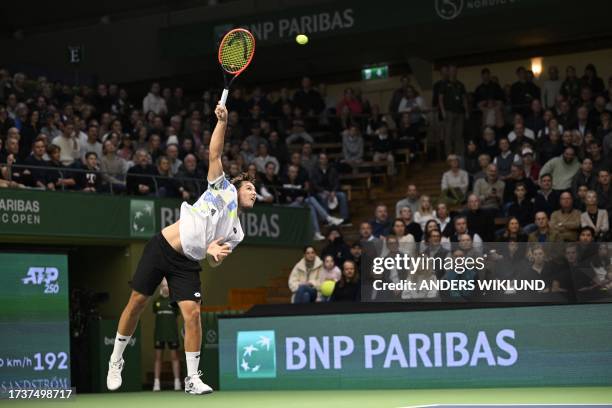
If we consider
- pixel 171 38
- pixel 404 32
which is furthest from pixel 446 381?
pixel 171 38

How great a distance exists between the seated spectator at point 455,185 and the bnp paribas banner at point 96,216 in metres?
3.79

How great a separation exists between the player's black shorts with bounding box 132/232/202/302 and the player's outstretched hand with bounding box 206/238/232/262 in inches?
13.8

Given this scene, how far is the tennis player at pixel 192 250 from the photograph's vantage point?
10.4m

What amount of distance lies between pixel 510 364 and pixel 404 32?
42.6 ft

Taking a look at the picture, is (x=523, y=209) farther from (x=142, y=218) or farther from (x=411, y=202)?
(x=142, y=218)

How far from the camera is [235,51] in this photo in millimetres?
11258

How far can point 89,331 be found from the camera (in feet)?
67.8

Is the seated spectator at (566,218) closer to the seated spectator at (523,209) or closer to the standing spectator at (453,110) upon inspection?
the seated spectator at (523,209)

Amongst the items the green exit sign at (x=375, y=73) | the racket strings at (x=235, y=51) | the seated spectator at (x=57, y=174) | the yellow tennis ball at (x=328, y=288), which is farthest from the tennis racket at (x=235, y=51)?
the green exit sign at (x=375, y=73)

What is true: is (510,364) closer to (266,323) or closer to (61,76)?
(266,323)

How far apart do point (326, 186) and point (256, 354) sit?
795 centimetres

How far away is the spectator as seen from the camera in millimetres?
27242

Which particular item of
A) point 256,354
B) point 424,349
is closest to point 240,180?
point 424,349

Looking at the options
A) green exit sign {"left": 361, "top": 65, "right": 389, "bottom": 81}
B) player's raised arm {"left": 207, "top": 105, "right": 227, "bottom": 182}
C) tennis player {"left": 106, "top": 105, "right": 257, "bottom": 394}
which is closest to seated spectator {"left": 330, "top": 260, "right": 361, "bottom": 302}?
tennis player {"left": 106, "top": 105, "right": 257, "bottom": 394}
